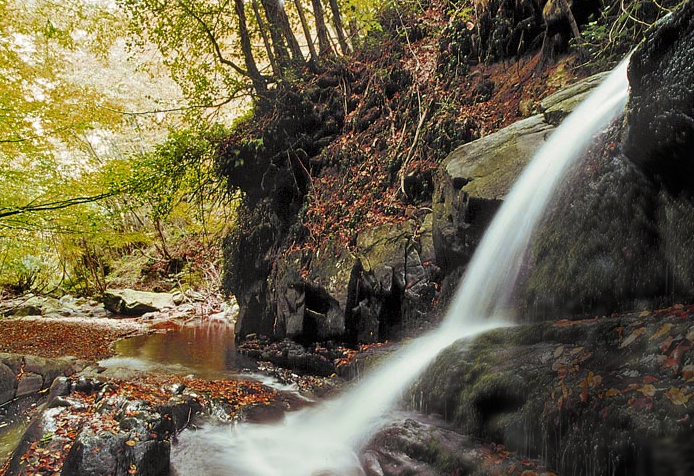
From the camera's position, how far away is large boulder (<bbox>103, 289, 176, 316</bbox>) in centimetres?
1539

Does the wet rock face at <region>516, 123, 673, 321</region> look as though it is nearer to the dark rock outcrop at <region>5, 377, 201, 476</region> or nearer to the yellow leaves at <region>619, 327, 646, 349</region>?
the yellow leaves at <region>619, 327, 646, 349</region>

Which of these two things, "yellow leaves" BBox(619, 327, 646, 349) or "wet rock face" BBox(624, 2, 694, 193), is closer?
"yellow leaves" BBox(619, 327, 646, 349)

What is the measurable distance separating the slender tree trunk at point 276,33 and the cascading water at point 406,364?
6.90 metres

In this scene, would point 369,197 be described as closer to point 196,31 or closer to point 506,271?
point 506,271

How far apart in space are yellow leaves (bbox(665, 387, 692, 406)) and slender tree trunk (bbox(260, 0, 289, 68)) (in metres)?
9.39

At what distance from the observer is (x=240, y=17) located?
838 cm

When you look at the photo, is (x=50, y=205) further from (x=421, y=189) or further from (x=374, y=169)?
(x=421, y=189)

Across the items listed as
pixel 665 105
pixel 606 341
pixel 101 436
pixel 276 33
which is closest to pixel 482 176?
pixel 665 105

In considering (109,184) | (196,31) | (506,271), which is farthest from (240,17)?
(506,271)

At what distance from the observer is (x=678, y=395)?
190 centimetres

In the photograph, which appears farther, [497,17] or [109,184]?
[109,184]

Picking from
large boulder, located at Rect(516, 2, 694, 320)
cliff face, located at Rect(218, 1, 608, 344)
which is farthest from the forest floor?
large boulder, located at Rect(516, 2, 694, 320)

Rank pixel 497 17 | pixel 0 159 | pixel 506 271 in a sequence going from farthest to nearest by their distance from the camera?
pixel 0 159 < pixel 497 17 < pixel 506 271

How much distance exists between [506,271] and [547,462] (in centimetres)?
236
